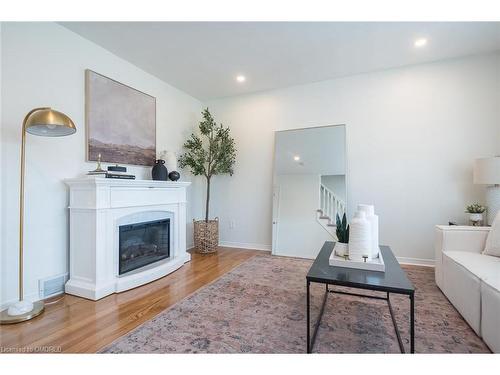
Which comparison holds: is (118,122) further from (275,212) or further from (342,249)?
(342,249)

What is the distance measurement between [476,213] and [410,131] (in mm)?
1238

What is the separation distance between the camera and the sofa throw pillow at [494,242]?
6.67ft

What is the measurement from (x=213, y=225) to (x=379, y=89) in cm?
316

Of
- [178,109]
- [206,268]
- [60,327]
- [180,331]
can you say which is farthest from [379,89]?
[60,327]

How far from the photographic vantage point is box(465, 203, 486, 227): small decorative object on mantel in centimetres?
→ 273

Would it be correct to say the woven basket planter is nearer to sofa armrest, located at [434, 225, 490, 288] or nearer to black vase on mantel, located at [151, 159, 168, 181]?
black vase on mantel, located at [151, 159, 168, 181]

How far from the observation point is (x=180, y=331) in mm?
1712

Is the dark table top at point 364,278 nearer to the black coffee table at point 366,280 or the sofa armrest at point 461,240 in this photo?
the black coffee table at point 366,280

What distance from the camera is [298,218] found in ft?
12.4

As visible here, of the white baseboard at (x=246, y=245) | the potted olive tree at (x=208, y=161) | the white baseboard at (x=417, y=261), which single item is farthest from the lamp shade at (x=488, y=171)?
the potted olive tree at (x=208, y=161)

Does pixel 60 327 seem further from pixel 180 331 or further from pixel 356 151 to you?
pixel 356 151

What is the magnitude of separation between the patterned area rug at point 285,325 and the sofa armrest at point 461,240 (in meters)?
0.43

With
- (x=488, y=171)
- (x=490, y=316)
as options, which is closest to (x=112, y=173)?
(x=490, y=316)

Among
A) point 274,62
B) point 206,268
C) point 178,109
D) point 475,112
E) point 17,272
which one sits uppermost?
point 274,62
